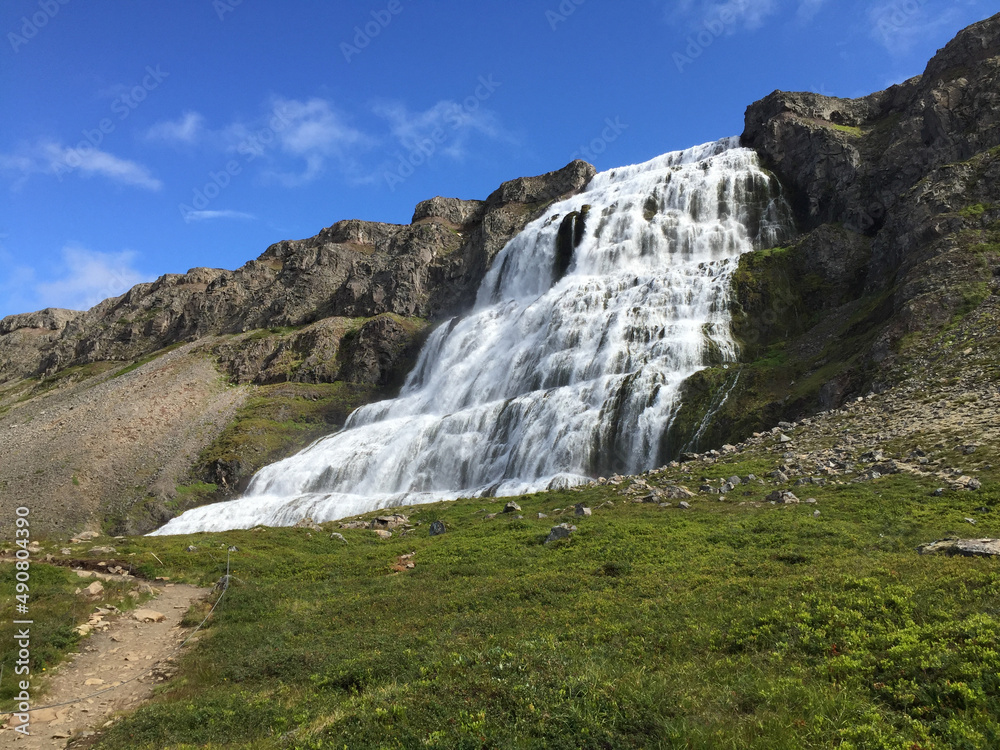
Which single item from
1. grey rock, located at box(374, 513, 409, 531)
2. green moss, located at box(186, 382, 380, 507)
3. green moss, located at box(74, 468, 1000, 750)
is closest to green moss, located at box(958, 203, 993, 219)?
green moss, located at box(74, 468, 1000, 750)

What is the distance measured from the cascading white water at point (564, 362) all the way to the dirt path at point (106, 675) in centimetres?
2049

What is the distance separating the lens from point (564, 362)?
45.1 meters

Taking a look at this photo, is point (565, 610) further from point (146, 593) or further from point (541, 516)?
point (146, 593)

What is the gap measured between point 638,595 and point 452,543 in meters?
9.97

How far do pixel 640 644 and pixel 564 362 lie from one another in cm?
3583

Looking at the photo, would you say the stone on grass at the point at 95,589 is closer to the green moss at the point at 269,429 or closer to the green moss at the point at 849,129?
the green moss at the point at 269,429

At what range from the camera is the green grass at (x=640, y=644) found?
680 cm

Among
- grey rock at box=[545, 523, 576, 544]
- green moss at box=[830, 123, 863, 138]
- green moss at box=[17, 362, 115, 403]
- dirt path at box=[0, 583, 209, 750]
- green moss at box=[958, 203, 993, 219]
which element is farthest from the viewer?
green moss at box=[17, 362, 115, 403]

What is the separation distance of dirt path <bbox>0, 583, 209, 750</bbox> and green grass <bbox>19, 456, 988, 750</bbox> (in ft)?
3.31

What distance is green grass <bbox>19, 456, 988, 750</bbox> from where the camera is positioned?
680 centimetres

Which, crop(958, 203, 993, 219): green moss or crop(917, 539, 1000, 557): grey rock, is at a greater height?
crop(958, 203, 993, 219): green moss

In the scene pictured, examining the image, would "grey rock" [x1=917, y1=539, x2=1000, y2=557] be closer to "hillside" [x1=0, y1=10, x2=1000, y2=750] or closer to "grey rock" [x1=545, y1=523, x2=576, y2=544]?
"hillside" [x1=0, y1=10, x2=1000, y2=750]

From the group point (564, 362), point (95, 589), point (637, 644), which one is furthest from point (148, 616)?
point (564, 362)

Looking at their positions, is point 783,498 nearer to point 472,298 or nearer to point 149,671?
point 149,671
